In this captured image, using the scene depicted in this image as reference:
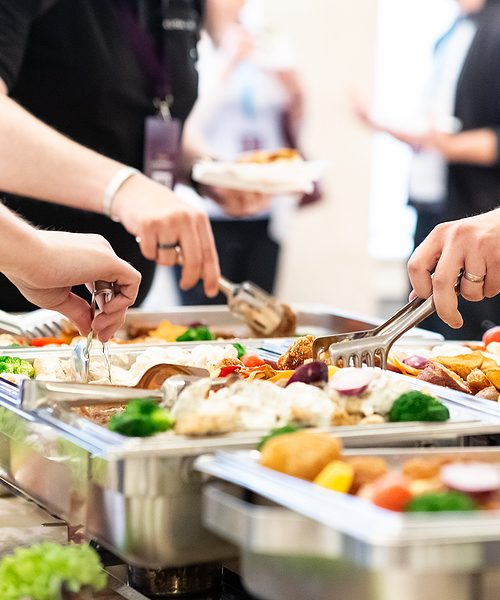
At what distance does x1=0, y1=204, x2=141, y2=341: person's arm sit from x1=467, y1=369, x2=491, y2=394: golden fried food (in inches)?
21.0

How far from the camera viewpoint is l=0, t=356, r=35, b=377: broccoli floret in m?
1.74

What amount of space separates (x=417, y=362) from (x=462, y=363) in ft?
0.25

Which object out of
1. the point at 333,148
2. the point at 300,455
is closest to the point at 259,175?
the point at 300,455

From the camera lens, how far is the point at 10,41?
8.09 ft

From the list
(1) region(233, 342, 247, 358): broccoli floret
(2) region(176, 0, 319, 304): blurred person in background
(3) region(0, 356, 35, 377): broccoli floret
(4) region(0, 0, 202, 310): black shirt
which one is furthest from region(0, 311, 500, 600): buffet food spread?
(2) region(176, 0, 319, 304): blurred person in background

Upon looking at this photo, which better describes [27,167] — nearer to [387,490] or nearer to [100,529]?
[100,529]

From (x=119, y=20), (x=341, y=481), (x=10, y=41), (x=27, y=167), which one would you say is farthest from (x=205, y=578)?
(x=119, y=20)

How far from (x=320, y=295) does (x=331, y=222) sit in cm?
37

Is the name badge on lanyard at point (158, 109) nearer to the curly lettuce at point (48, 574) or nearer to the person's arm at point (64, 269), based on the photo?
the person's arm at point (64, 269)

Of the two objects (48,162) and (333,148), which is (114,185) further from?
(333,148)

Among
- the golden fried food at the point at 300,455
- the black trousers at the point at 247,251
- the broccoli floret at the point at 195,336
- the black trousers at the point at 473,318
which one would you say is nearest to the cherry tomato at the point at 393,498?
the golden fried food at the point at 300,455

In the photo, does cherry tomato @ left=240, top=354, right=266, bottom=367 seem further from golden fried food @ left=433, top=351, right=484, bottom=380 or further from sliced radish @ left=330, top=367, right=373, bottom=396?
sliced radish @ left=330, top=367, right=373, bottom=396

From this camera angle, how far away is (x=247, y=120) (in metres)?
4.91

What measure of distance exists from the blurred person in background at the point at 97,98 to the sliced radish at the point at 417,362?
59 cm
